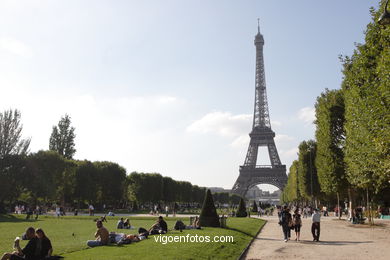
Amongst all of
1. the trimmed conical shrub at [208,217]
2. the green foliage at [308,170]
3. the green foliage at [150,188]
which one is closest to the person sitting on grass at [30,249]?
the trimmed conical shrub at [208,217]

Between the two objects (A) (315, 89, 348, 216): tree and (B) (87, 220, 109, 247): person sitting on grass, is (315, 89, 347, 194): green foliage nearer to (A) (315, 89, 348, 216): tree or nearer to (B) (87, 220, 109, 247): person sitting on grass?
(A) (315, 89, 348, 216): tree

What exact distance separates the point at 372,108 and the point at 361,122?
3.00 m

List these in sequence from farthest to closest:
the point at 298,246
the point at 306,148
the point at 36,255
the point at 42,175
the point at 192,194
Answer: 1. the point at 192,194
2. the point at 306,148
3. the point at 42,175
4. the point at 298,246
5. the point at 36,255

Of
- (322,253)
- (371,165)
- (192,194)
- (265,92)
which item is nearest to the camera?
(322,253)

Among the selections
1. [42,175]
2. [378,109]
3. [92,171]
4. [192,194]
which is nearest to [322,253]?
[378,109]

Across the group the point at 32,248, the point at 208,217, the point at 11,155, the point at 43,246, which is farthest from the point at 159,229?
the point at 11,155

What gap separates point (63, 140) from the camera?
95562mm

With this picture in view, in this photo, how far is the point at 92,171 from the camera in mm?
79438

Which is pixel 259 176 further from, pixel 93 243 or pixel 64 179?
pixel 93 243

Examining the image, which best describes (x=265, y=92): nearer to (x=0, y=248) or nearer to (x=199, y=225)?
(x=199, y=225)

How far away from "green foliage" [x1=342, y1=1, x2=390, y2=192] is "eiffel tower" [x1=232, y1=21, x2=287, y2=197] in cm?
9902

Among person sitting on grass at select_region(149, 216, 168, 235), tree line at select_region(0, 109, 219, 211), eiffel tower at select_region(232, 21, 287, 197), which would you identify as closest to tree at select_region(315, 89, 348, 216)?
person sitting on grass at select_region(149, 216, 168, 235)

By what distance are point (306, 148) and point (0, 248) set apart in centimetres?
6008

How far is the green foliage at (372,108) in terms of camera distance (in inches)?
842
